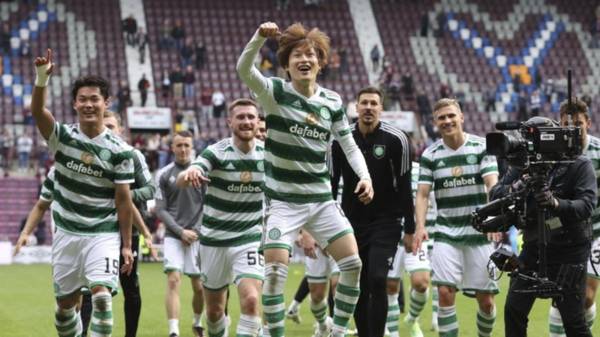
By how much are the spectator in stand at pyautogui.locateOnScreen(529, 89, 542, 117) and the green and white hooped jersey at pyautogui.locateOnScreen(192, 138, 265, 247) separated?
31607mm

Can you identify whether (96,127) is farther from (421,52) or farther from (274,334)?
(421,52)

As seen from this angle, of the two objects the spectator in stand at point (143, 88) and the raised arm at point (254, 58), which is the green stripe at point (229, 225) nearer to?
the raised arm at point (254, 58)

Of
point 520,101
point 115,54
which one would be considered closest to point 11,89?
point 115,54

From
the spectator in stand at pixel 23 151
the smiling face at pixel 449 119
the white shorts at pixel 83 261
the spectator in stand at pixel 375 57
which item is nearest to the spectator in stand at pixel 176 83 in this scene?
the spectator in stand at pixel 23 151

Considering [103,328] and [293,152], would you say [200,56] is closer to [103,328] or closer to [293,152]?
[103,328]

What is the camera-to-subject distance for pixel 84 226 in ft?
27.7

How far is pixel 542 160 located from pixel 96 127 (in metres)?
3.38

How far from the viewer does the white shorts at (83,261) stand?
835 centimetres

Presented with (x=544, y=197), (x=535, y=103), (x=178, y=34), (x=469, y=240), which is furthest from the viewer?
(x=178, y=34)

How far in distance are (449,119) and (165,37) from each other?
108 feet

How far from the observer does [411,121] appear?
3803 centimetres

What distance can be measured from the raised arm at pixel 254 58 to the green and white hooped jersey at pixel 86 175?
1368mm

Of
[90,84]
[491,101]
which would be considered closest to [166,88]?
[491,101]

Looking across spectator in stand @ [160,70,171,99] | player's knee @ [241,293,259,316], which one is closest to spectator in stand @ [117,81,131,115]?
spectator in stand @ [160,70,171,99]
